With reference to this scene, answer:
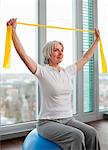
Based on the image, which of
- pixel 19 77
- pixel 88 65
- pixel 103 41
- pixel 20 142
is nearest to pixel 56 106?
pixel 20 142

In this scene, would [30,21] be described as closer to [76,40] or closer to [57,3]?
[57,3]

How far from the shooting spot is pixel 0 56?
2859mm

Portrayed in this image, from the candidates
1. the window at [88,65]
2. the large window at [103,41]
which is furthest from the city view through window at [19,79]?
the large window at [103,41]

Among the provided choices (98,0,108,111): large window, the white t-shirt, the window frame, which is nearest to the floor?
the window frame

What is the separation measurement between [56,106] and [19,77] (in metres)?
1.44

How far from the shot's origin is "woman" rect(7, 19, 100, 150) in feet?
5.33

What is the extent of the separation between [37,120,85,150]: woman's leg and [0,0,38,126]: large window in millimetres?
1357

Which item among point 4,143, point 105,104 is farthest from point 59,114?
point 105,104

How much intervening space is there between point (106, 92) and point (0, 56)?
1.99 meters

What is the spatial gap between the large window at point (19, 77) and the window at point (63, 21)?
229 millimetres

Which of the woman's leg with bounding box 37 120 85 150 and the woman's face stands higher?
the woman's face

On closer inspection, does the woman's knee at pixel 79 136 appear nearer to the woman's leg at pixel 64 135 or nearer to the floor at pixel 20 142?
the woman's leg at pixel 64 135

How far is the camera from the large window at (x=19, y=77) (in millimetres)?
2932

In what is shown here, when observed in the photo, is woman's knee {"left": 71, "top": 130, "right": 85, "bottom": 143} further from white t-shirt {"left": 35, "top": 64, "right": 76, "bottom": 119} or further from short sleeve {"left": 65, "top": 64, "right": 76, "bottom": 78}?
short sleeve {"left": 65, "top": 64, "right": 76, "bottom": 78}
